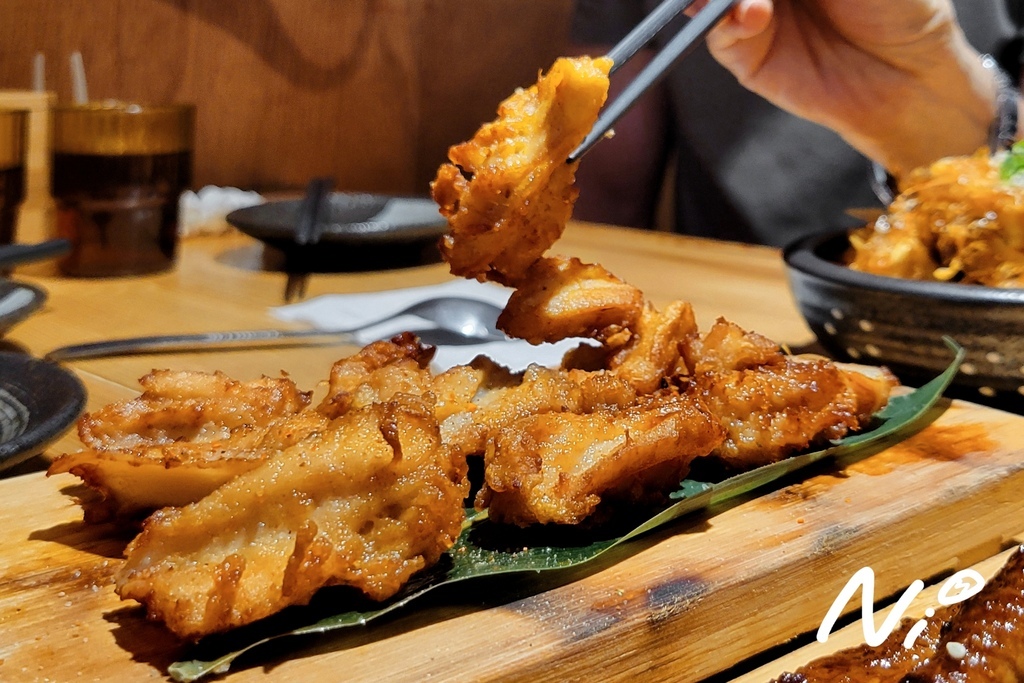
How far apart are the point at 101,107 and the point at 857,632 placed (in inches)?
88.0

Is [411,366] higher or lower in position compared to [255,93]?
higher

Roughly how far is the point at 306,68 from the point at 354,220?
5.22 ft

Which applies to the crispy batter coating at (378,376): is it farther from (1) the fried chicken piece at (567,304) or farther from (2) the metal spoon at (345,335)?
(2) the metal spoon at (345,335)

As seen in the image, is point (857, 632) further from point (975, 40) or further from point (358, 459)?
point (975, 40)

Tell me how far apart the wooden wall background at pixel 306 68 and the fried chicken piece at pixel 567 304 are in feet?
9.36

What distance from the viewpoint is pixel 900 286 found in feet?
5.13

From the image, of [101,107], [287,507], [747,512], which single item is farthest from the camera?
[101,107]

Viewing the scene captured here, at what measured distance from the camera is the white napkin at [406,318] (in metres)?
1.74

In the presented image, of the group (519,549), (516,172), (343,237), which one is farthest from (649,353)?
(343,237)

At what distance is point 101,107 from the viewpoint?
A: 2447 mm

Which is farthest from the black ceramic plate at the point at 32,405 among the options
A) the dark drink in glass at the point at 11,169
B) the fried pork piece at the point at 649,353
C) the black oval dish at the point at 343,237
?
the black oval dish at the point at 343,237

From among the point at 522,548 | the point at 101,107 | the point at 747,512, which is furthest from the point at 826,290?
the point at 101,107

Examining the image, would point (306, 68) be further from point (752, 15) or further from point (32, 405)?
point (32, 405)

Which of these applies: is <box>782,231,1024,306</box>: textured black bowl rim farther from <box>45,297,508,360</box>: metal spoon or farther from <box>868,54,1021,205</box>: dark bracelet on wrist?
<box>868,54,1021,205</box>: dark bracelet on wrist
